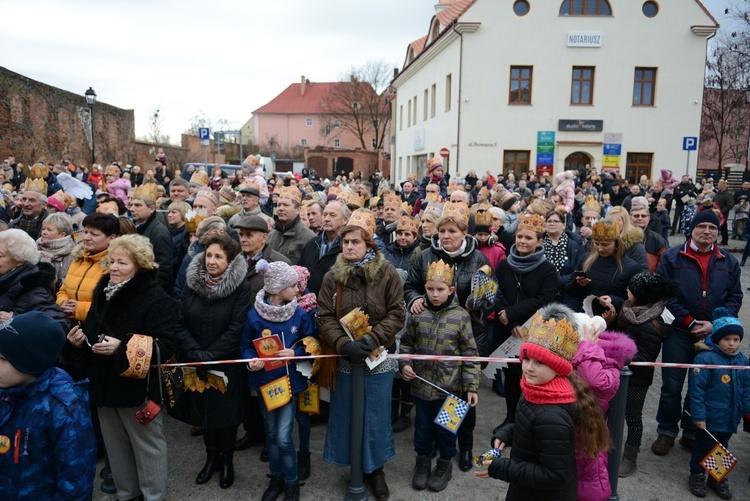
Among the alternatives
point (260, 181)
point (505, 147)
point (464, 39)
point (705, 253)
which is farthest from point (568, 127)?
point (705, 253)

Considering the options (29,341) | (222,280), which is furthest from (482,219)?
(29,341)

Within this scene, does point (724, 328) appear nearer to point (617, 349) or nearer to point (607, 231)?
point (607, 231)

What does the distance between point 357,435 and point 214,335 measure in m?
1.30

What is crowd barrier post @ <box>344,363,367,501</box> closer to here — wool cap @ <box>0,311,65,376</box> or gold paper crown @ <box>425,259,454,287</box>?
gold paper crown @ <box>425,259,454,287</box>

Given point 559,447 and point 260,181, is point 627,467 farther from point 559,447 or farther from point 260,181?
point 260,181

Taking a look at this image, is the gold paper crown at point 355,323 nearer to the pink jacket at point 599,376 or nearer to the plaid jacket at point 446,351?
the plaid jacket at point 446,351

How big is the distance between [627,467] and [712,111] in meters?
47.1

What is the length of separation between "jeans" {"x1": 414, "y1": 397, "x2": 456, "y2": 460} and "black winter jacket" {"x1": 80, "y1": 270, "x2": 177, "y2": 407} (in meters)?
1.95

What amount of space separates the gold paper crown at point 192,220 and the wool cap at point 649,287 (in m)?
4.40

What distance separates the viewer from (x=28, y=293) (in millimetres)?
3926

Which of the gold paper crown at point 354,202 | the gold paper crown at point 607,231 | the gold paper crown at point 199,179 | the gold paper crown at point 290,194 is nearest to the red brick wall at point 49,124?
the gold paper crown at point 199,179

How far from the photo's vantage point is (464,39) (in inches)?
1005

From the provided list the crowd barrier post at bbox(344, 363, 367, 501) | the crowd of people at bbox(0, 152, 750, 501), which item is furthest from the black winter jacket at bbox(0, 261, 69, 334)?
the crowd barrier post at bbox(344, 363, 367, 501)

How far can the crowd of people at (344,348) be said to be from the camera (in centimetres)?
270
